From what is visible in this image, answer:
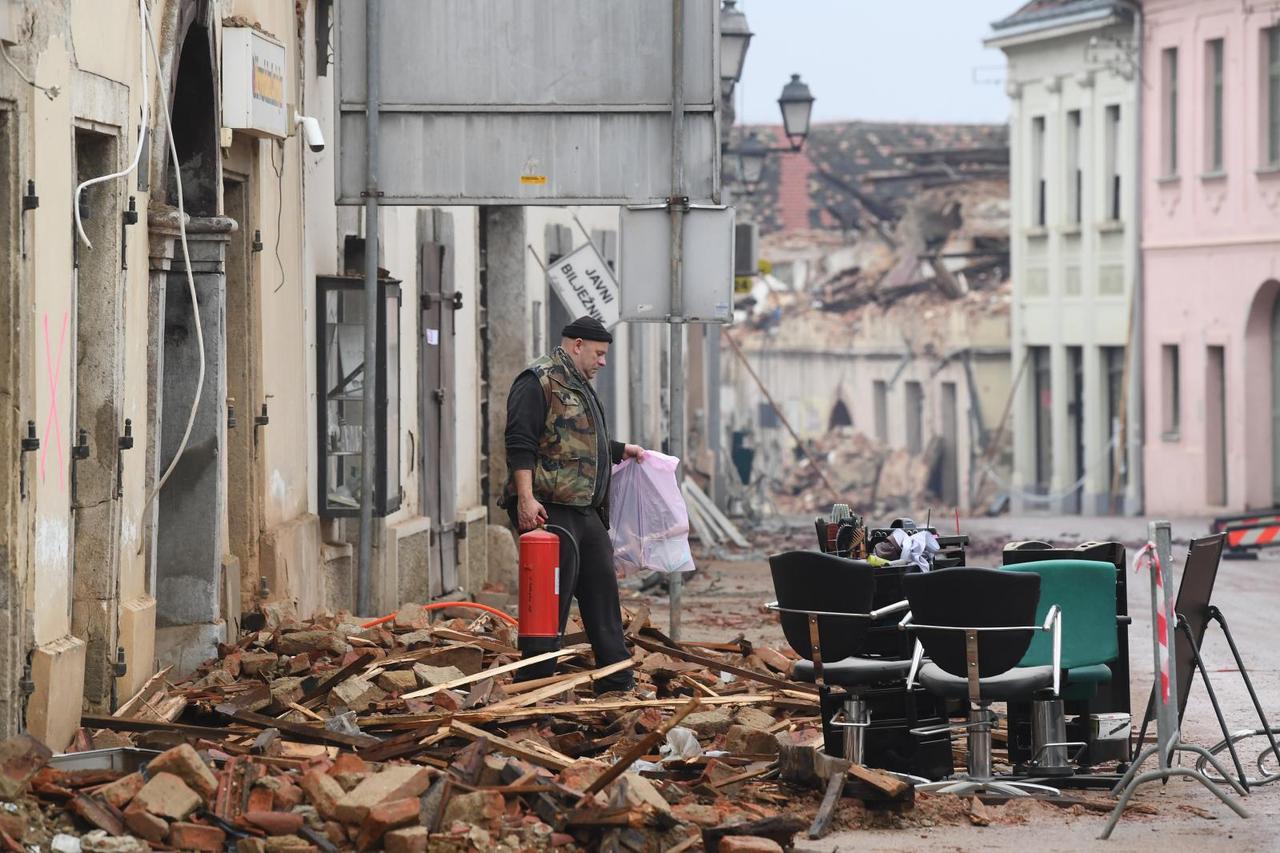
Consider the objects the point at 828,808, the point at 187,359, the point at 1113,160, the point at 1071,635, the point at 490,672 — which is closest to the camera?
the point at 828,808

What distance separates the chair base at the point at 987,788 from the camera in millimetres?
9727

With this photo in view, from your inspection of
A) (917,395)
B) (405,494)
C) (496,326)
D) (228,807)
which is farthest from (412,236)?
(917,395)

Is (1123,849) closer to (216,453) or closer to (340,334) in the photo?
(216,453)

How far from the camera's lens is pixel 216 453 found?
12.3 m

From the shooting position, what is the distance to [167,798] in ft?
27.6

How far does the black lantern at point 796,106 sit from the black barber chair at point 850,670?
1722 cm

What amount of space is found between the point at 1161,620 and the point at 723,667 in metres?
3.00

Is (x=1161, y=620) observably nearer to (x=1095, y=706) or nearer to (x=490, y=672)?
(x=1095, y=706)

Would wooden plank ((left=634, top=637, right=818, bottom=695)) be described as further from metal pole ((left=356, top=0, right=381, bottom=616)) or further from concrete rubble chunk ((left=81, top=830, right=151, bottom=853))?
→ concrete rubble chunk ((left=81, top=830, right=151, bottom=853))

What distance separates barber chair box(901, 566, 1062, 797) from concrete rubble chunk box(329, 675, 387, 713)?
236cm

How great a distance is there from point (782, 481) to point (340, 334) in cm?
4017

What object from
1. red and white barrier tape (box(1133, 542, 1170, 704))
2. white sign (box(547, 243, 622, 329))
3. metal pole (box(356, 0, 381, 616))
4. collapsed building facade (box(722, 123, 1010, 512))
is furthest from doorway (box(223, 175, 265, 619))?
collapsed building facade (box(722, 123, 1010, 512))

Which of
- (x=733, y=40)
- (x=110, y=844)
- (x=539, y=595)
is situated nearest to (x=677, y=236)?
(x=539, y=595)

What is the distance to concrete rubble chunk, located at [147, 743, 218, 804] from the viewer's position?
858 centimetres
